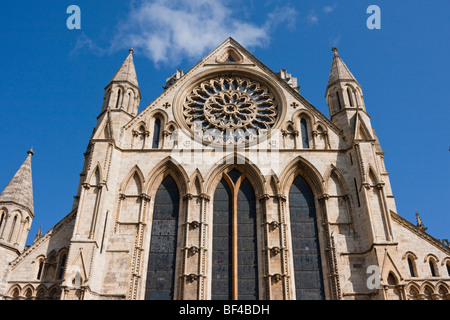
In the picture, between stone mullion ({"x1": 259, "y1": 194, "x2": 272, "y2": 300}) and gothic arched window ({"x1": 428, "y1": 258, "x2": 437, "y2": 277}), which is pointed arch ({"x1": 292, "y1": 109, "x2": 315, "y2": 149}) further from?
gothic arched window ({"x1": 428, "y1": 258, "x2": 437, "y2": 277})

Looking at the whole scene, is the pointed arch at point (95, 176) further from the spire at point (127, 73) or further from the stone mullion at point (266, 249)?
the stone mullion at point (266, 249)

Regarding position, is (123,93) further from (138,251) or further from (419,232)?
(419,232)

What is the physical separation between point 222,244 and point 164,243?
2.24m

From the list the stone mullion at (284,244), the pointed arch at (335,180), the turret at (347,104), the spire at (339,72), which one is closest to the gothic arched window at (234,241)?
the stone mullion at (284,244)

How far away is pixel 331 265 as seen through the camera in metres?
17.9

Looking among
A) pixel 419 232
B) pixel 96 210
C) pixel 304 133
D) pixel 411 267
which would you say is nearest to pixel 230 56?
pixel 304 133

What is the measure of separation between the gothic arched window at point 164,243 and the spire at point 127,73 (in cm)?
596

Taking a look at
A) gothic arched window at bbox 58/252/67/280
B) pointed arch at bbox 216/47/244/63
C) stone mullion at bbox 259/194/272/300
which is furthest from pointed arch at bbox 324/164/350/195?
gothic arched window at bbox 58/252/67/280

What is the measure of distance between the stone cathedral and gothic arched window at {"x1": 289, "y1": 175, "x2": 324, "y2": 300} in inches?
1.7

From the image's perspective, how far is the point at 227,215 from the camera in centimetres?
1967
